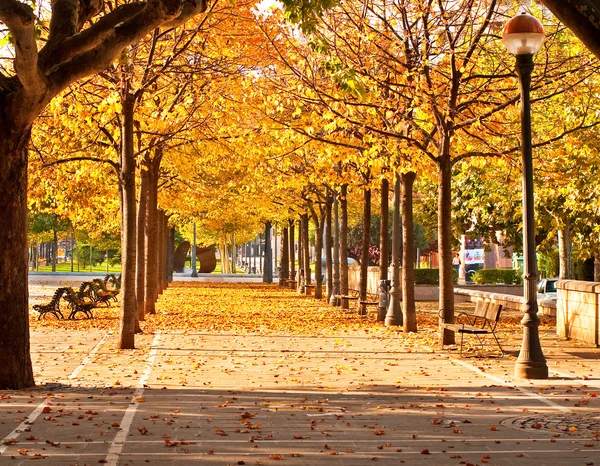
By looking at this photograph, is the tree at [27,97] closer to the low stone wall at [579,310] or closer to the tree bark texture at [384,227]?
the low stone wall at [579,310]

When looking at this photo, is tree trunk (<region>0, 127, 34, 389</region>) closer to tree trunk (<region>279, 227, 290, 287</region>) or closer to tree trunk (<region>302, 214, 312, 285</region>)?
tree trunk (<region>302, 214, 312, 285</region>)

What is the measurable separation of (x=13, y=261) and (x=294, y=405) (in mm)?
4082

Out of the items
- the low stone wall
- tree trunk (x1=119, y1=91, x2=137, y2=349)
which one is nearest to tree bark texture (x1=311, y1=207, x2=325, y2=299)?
the low stone wall

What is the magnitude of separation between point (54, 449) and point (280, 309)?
78.3 feet

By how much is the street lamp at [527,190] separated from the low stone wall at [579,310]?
174 inches

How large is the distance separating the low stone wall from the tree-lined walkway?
0.53 meters

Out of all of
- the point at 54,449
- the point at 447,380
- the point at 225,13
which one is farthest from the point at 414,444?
the point at 225,13

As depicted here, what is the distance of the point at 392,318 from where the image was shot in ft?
79.6

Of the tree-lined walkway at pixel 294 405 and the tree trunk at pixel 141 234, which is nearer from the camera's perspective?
A: the tree-lined walkway at pixel 294 405

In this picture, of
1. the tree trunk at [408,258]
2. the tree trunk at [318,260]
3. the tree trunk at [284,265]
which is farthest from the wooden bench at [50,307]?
the tree trunk at [284,265]

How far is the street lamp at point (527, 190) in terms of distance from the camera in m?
14.0

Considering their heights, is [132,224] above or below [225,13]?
below

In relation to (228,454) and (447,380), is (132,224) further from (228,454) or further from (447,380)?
(228,454)

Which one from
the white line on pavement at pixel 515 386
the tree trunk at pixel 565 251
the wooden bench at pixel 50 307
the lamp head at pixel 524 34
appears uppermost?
the lamp head at pixel 524 34
